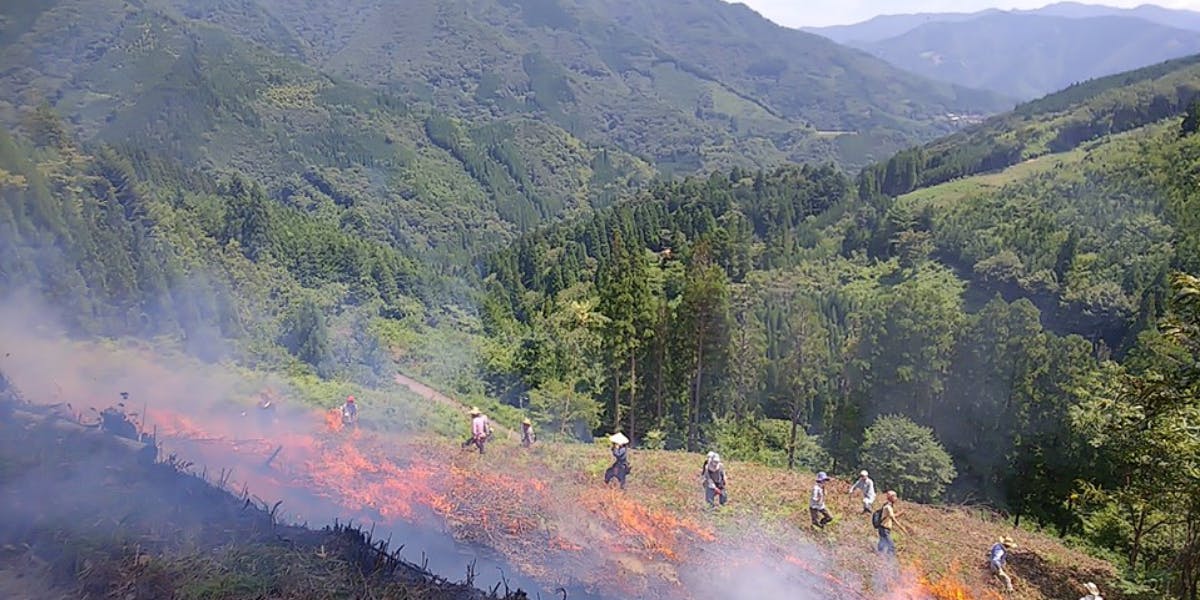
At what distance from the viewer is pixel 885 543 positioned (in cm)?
1736

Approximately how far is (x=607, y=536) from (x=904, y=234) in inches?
3124

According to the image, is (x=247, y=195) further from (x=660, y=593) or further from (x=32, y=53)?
(x=660, y=593)

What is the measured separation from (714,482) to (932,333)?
912 inches

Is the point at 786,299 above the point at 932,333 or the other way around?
the other way around

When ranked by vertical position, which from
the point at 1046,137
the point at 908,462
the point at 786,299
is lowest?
the point at 786,299

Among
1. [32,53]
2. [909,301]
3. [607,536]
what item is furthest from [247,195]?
[607,536]

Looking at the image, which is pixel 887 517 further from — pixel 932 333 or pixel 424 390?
pixel 424 390

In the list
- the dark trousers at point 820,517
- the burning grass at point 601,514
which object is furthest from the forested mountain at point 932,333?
the dark trousers at point 820,517

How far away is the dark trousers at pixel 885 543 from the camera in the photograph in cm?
1728

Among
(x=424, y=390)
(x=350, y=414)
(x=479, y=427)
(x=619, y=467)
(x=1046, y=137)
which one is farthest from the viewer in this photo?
(x=1046, y=137)

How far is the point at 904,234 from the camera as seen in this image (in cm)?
8744

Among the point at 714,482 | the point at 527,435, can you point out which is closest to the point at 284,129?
the point at 527,435

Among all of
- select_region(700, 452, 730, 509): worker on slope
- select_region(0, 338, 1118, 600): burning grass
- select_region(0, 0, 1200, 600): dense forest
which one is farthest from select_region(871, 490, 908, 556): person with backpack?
select_region(0, 0, 1200, 600): dense forest

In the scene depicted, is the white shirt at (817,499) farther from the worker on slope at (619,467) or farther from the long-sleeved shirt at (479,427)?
the long-sleeved shirt at (479,427)
